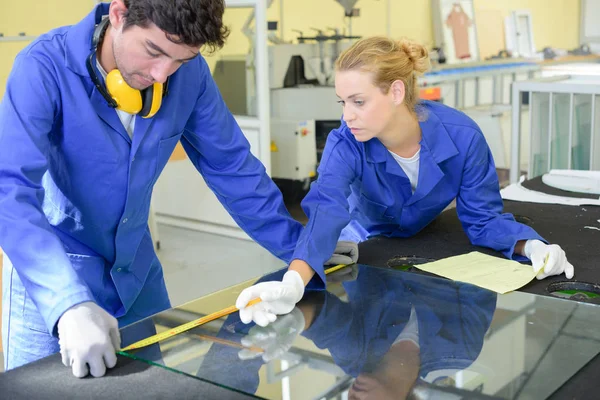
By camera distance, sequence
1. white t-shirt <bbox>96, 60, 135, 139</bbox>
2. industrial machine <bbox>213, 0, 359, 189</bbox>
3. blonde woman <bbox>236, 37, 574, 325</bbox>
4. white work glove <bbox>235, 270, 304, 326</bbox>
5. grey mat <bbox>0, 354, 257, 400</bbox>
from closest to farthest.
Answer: grey mat <bbox>0, 354, 257, 400</bbox> < white work glove <bbox>235, 270, 304, 326</bbox> < white t-shirt <bbox>96, 60, 135, 139</bbox> < blonde woman <bbox>236, 37, 574, 325</bbox> < industrial machine <bbox>213, 0, 359, 189</bbox>

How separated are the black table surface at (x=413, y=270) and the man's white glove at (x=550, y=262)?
0.7 inches

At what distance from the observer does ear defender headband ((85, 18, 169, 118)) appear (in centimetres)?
128

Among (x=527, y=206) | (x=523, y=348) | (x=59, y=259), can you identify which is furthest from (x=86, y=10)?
(x=523, y=348)

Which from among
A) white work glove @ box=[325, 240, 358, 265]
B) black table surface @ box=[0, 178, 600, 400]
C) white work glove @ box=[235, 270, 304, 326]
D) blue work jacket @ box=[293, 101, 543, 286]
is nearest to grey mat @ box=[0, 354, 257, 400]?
black table surface @ box=[0, 178, 600, 400]

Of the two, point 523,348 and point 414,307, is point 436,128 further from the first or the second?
point 523,348

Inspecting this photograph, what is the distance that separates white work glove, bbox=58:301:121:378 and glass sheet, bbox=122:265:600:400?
0.08 m

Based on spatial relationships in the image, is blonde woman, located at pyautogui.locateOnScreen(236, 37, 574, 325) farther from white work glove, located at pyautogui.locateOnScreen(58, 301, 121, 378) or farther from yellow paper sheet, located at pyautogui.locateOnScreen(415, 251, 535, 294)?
white work glove, located at pyautogui.locateOnScreen(58, 301, 121, 378)

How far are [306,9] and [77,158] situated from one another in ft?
15.1

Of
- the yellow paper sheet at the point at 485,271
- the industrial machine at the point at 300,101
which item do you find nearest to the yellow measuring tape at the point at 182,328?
the yellow paper sheet at the point at 485,271

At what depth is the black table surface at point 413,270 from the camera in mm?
1004

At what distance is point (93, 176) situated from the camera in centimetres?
133

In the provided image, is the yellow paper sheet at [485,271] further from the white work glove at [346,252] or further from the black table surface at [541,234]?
the white work glove at [346,252]

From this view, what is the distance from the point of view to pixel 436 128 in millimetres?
1796

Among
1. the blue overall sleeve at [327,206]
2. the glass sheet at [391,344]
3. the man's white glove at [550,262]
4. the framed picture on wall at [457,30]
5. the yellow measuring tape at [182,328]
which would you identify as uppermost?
the framed picture on wall at [457,30]
